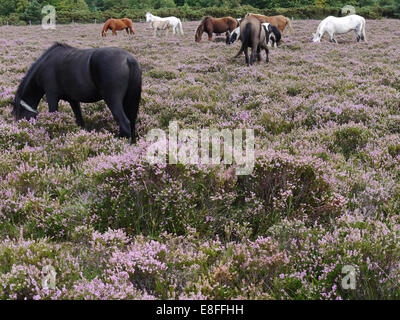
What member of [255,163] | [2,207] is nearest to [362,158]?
[255,163]

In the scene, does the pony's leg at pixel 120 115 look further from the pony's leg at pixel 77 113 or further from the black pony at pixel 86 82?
the pony's leg at pixel 77 113

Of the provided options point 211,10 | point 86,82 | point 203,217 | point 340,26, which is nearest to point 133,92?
point 86,82

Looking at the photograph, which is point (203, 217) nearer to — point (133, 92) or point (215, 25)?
point (133, 92)

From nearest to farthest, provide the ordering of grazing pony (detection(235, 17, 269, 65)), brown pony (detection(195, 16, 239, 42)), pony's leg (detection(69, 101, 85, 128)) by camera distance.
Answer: pony's leg (detection(69, 101, 85, 128)) < grazing pony (detection(235, 17, 269, 65)) < brown pony (detection(195, 16, 239, 42))

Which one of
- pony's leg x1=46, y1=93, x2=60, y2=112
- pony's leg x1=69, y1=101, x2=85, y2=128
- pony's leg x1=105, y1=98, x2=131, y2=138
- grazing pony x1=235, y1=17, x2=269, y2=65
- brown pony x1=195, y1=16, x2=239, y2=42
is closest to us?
pony's leg x1=105, y1=98, x2=131, y2=138

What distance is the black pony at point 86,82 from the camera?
5.29 metres

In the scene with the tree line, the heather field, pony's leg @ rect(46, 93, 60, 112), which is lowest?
the heather field

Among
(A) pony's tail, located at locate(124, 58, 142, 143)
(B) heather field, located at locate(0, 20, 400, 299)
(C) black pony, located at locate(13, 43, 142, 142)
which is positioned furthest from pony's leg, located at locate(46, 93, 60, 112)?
(A) pony's tail, located at locate(124, 58, 142, 143)

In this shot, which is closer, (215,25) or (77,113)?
(77,113)

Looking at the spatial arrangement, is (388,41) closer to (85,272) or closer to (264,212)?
(264,212)

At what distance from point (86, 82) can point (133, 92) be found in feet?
2.75

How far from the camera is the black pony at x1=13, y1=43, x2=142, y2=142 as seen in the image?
5285mm

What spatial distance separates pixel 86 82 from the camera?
5.47 metres

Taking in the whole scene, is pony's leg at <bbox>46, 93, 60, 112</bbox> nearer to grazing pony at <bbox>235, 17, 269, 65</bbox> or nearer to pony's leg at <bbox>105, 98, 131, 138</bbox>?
pony's leg at <bbox>105, 98, 131, 138</bbox>
